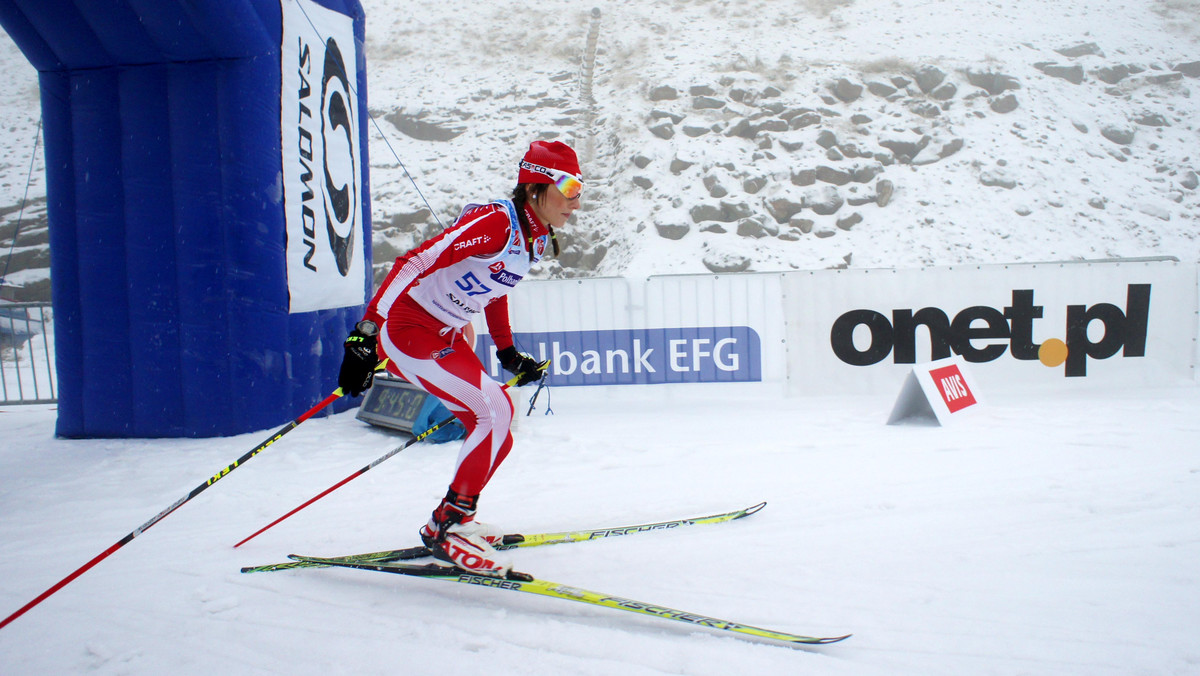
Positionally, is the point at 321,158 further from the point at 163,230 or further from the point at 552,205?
the point at 552,205

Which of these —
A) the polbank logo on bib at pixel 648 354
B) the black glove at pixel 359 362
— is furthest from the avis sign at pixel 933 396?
the black glove at pixel 359 362

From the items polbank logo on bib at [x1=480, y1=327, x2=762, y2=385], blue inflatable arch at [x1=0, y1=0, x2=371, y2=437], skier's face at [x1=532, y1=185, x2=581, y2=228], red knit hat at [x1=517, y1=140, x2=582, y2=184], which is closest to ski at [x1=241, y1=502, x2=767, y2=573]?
skier's face at [x1=532, y1=185, x2=581, y2=228]

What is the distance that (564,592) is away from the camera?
248 centimetres

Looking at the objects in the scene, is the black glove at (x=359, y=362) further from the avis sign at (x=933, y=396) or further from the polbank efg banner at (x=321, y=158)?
the avis sign at (x=933, y=396)

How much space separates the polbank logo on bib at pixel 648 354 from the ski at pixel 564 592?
4404 mm

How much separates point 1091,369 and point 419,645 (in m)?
7.51

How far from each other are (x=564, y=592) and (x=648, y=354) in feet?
15.8

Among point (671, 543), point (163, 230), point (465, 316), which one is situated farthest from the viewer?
point (163, 230)

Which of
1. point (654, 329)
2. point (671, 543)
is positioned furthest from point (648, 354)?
point (671, 543)

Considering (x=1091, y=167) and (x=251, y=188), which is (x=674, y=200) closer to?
(x=1091, y=167)

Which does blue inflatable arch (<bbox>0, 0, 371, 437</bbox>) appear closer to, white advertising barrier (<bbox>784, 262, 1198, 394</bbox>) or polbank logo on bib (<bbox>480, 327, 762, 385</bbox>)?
polbank logo on bib (<bbox>480, 327, 762, 385</bbox>)

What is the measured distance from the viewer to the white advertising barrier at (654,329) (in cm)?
710

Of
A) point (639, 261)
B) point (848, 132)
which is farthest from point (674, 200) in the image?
point (848, 132)

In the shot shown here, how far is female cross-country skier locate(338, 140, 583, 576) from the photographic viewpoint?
2.71 m
